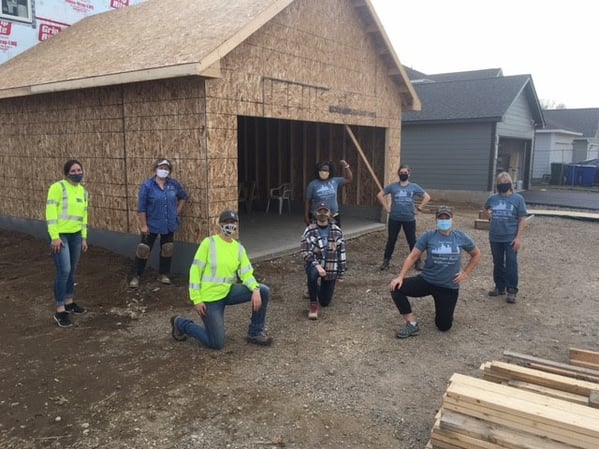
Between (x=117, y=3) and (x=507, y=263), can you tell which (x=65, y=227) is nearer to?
(x=507, y=263)

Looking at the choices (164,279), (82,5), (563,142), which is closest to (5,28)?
(82,5)

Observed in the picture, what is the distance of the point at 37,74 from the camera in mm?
8578

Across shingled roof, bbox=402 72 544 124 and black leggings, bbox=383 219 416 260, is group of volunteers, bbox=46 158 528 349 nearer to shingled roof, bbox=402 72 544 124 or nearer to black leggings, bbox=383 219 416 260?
black leggings, bbox=383 219 416 260

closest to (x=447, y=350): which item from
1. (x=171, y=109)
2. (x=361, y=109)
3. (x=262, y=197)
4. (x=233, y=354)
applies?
(x=233, y=354)

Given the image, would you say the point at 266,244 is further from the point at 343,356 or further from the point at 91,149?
the point at 343,356

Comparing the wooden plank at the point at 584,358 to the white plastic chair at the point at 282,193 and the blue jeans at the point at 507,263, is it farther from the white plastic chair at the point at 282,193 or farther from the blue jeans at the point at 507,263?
the white plastic chair at the point at 282,193

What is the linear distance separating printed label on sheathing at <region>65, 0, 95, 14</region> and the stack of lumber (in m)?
12.5

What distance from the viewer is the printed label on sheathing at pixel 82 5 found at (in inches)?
478

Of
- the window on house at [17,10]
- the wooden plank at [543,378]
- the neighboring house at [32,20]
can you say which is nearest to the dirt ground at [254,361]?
the wooden plank at [543,378]

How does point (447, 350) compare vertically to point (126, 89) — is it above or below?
below

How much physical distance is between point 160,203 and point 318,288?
238cm

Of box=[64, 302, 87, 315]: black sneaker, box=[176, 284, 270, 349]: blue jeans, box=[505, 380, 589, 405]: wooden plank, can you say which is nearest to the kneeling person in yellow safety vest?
box=[176, 284, 270, 349]: blue jeans

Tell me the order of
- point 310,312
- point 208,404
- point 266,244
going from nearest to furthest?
point 208,404 < point 310,312 < point 266,244

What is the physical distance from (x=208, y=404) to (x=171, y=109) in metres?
4.41
